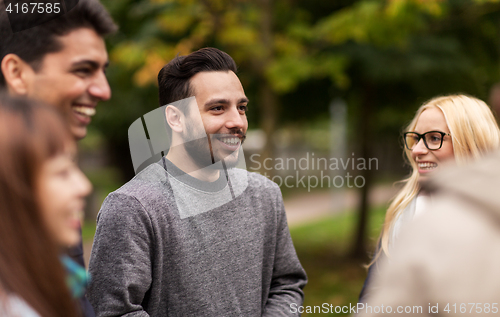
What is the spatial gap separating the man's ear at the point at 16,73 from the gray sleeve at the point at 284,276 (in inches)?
47.6

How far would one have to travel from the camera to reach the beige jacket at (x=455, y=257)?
684 millimetres

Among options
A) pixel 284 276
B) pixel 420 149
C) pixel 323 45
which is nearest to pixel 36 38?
pixel 284 276

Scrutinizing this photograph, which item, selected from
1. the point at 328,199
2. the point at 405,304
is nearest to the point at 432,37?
the point at 405,304

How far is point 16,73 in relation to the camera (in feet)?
4.79

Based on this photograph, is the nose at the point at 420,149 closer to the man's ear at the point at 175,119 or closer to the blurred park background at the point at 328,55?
the man's ear at the point at 175,119

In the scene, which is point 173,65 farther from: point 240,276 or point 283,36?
point 283,36

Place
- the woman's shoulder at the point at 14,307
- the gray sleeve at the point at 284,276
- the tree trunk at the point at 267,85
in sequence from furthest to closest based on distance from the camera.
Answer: the tree trunk at the point at 267,85, the gray sleeve at the point at 284,276, the woman's shoulder at the point at 14,307

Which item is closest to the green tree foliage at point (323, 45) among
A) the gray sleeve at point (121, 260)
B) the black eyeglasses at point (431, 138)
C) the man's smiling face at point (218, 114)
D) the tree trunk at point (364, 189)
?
the tree trunk at point (364, 189)

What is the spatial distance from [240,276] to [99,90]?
98 centimetres

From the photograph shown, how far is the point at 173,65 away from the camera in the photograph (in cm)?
191

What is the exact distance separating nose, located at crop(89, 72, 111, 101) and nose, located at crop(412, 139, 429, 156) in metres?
1.51

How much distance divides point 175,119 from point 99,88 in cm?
38

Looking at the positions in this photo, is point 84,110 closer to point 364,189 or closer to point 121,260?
point 121,260

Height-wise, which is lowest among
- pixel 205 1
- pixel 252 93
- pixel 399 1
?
pixel 252 93
